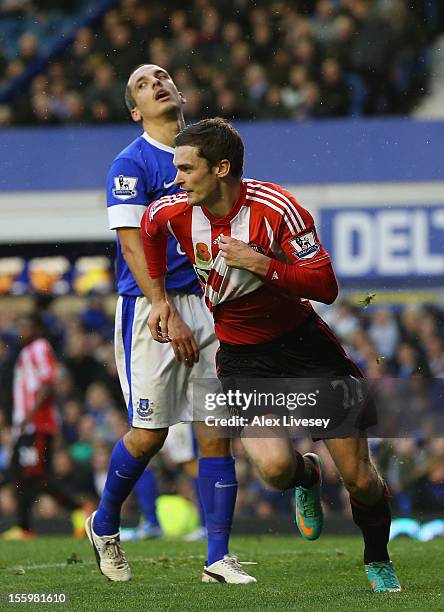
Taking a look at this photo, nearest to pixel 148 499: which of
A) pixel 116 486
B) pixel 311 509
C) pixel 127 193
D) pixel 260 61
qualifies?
pixel 116 486

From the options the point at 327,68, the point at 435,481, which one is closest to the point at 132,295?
the point at 435,481

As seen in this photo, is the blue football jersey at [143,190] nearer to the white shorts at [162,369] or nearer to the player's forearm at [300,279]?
the white shorts at [162,369]

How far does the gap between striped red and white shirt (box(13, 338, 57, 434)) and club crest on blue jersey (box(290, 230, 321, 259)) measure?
585cm

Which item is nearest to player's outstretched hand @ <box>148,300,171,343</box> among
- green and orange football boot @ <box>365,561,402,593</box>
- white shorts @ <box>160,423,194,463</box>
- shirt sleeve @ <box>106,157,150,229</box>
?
shirt sleeve @ <box>106,157,150,229</box>

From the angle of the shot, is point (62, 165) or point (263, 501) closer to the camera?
point (263, 501)

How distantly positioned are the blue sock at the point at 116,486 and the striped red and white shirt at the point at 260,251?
899mm

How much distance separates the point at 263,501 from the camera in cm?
1197

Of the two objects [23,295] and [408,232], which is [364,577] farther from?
[23,295]

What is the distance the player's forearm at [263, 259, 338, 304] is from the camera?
4719 millimetres

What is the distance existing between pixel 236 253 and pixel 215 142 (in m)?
0.52

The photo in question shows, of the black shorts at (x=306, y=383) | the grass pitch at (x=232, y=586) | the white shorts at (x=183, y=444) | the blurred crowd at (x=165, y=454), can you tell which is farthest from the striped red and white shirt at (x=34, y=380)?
the black shorts at (x=306, y=383)

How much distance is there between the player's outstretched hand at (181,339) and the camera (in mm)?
5504

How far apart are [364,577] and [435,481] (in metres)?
4.78

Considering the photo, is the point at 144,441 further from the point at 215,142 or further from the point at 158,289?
the point at 215,142
